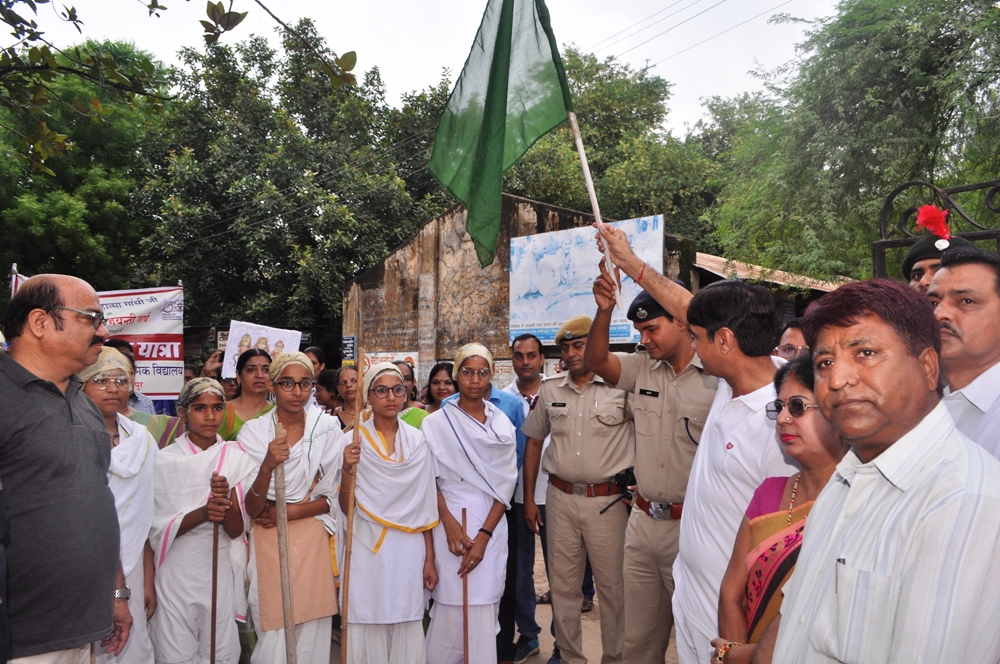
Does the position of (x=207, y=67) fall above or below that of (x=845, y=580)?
above

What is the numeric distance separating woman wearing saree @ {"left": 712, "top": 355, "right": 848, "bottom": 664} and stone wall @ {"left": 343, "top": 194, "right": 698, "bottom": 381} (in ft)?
33.9

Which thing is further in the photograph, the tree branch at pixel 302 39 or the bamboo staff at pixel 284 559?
the bamboo staff at pixel 284 559

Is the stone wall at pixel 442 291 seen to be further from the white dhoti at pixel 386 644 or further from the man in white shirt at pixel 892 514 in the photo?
the man in white shirt at pixel 892 514

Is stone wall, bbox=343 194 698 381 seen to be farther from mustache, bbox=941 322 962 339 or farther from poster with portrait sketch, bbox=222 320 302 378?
mustache, bbox=941 322 962 339

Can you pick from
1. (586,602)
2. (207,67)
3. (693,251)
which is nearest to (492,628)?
(586,602)

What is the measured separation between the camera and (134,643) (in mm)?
3770

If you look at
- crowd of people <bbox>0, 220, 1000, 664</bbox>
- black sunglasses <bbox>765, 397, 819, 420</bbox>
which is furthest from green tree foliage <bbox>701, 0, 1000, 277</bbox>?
black sunglasses <bbox>765, 397, 819, 420</bbox>

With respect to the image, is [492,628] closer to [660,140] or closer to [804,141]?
[804,141]

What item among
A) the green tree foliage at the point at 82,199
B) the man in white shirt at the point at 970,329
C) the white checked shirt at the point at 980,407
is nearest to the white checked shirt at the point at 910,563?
the white checked shirt at the point at 980,407

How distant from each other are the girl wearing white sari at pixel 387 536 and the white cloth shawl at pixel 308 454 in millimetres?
126

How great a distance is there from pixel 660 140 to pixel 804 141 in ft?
46.5

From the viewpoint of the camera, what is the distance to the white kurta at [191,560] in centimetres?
398

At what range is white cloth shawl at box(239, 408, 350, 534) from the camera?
4277 mm

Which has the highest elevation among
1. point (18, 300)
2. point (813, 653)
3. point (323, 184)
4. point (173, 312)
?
point (323, 184)
